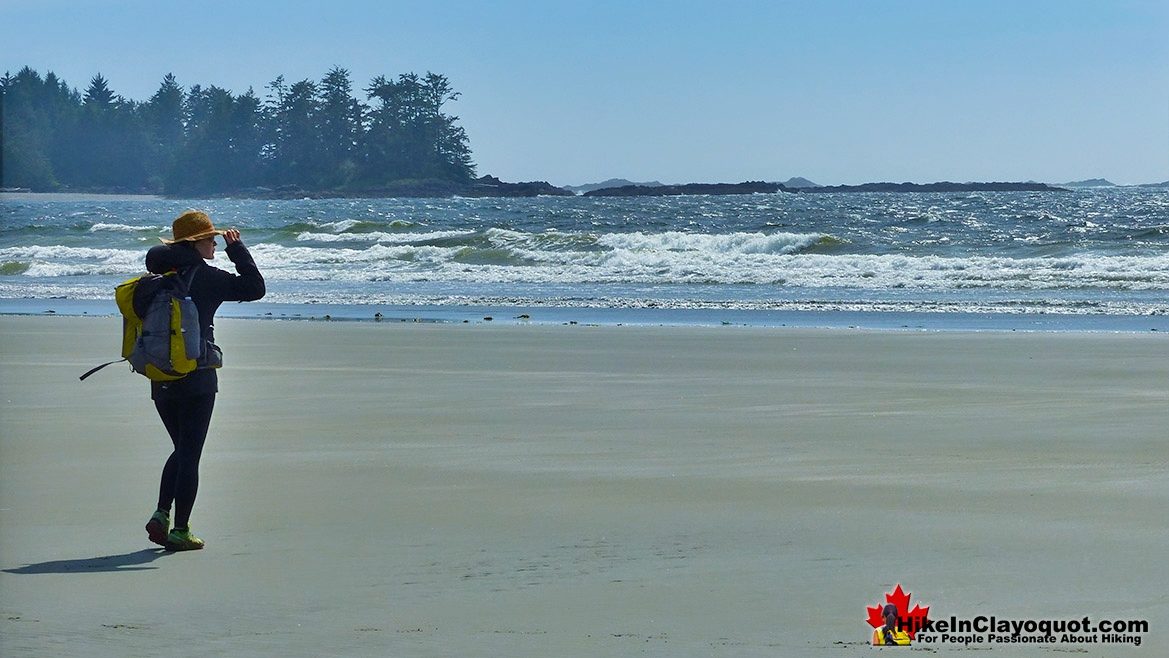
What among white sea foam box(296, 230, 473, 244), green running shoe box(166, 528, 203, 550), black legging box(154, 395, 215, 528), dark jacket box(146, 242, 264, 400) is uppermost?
dark jacket box(146, 242, 264, 400)

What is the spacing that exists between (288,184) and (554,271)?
377 feet

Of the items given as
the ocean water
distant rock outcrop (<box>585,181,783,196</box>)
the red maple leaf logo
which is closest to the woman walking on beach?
the red maple leaf logo

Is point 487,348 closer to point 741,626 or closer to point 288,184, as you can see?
point 741,626

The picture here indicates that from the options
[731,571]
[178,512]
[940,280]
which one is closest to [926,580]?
[731,571]

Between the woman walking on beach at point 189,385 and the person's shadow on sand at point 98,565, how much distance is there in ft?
0.34

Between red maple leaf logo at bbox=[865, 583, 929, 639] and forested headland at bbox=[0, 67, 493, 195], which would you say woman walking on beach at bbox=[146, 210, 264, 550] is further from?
forested headland at bbox=[0, 67, 493, 195]

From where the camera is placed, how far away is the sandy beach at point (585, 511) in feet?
14.7

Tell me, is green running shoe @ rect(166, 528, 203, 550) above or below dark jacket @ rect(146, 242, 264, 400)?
below

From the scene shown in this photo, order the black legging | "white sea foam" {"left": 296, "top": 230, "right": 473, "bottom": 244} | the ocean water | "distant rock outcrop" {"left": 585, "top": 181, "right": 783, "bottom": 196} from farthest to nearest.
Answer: "distant rock outcrop" {"left": 585, "top": 181, "right": 783, "bottom": 196}
"white sea foam" {"left": 296, "top": 230, "right": 473, "bottom": 244}
the ocean water
the black legging

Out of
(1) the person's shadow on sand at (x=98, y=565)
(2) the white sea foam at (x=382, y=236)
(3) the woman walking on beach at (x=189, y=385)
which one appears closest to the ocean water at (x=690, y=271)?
(2) the white sea foam at (x=382, y=236)

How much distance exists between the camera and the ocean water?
21.2 meters

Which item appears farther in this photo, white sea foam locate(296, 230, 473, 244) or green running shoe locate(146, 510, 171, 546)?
white sea foam locate(296, 230, 473, 244)

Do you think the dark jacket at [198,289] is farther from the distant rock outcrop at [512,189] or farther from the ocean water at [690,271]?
the distant rock outcrop at [512,189]

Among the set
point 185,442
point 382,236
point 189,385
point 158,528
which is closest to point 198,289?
point 189,385
